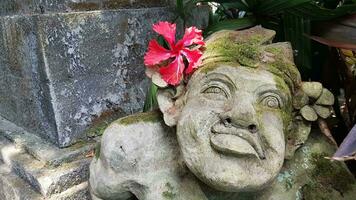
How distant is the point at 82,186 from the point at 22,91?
0.50m

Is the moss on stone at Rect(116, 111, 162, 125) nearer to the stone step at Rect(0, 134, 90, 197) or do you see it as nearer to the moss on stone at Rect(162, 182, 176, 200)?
the moss on stone at Rect(162, 182, 176, 200)

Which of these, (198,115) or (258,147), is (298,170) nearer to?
(258,147)

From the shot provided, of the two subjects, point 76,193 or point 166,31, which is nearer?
point 166,31

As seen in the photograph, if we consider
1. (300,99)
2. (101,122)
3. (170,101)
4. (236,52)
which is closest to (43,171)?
(101,122)

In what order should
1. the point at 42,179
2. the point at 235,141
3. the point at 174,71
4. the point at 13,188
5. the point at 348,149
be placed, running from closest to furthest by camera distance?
the point at 348,149
the point at 235,141
the point at 174,71
the point at 42,179
the point at 13,188

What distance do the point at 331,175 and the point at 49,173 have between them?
0.92 meters

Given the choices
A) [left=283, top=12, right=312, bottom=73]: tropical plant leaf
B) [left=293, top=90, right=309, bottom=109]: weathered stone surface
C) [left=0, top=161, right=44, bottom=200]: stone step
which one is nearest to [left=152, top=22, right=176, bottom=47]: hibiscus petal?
[left=293, top=90, right=309, bottom=109]: weathered stone surface

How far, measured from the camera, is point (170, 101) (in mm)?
1107

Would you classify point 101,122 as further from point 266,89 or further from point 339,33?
point 339,33

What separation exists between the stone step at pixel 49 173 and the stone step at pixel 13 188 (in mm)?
18

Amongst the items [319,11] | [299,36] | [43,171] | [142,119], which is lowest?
[43,171]

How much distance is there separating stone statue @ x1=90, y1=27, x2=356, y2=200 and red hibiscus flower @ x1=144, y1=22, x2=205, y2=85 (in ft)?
0.11

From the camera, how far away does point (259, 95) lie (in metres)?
1.01

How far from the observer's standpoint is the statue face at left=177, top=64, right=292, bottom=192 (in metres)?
0.94
